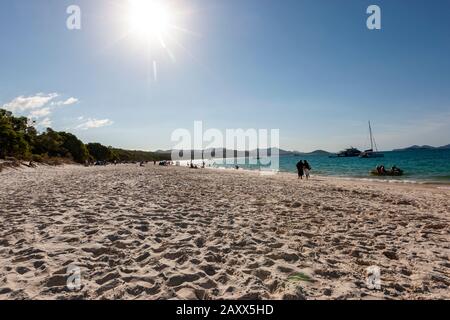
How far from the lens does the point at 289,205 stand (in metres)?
11.8

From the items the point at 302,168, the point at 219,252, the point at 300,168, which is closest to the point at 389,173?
the point at 302,168

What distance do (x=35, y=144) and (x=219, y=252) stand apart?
9102 cm

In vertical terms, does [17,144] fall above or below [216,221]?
above

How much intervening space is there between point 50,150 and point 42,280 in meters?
94.0

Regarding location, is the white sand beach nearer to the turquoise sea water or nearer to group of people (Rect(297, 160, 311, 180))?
group of people (Rect(297, 160, 311, 180))

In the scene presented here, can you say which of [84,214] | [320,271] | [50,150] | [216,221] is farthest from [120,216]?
[50,150]

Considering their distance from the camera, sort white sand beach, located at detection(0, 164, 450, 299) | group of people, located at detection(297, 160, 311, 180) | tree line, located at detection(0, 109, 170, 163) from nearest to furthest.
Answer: white sand beach, located at detection(0, 164, 450, 299) → group of people, located at detection(297, 160, 311, 180) → tree line, located at detection(0, 109, 170, 163)

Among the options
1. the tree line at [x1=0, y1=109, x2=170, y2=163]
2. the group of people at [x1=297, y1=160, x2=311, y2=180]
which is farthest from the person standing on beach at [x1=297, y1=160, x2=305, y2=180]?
the tree line at [x1=0, y1=109, x2=170, y2=163]

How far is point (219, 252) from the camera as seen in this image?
19.2ft

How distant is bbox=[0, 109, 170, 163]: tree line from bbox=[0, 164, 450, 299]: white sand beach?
47.3 meters

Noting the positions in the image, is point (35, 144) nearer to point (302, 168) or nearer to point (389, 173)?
point (302, 168)

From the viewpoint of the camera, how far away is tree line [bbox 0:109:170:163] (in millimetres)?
54062

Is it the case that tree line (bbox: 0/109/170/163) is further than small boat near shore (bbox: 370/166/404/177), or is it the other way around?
tree line (bbox: 0/109/170/163)
